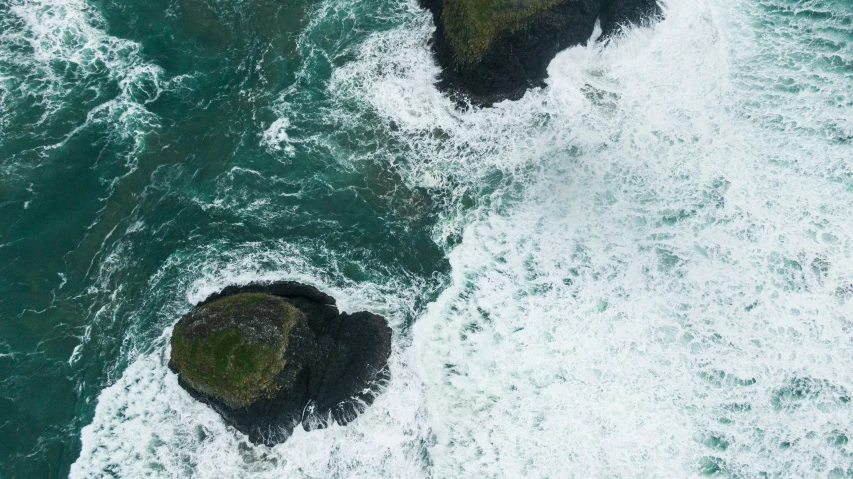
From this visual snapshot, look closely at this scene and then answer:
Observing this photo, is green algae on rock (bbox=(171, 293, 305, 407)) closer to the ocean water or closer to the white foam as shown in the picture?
the ocean water

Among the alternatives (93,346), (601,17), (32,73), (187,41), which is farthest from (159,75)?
(601,17)

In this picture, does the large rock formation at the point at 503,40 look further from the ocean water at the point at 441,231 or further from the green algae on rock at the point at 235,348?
the green algae on rock at the point at 235,348

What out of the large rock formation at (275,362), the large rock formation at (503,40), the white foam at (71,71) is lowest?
the large rock formation at (275,362)

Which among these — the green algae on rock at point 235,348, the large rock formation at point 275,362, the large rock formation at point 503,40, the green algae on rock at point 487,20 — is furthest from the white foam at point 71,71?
the green algae on rock at point 487,20

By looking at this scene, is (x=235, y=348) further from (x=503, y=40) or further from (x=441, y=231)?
(x=503, y=40)

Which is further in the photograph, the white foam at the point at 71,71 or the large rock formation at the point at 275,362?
the white foam at the point at 71,71

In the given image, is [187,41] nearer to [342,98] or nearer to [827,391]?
[342,98]
